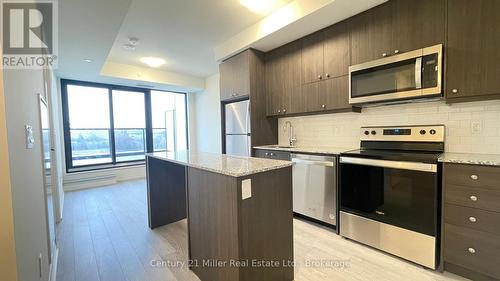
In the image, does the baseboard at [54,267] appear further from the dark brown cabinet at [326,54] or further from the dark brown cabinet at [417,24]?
the dark brown cabinet at [417,24]

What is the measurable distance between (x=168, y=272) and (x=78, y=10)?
2669mm

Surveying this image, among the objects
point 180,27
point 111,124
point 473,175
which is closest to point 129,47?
point 180,27

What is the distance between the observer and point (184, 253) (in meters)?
2.27

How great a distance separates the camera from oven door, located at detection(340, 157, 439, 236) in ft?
6.19

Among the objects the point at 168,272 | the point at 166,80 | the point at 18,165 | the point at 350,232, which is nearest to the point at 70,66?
the point at 166,80

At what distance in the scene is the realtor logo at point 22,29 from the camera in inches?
43.1

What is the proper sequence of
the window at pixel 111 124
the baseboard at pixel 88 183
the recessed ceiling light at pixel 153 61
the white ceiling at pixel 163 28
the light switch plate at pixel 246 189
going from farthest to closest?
the window at pixel 111 124 → the baseboard at pixel 88 183 → the recessed ceiling light at pixel 153 61 → the white ceiling at pixel 163 28 → the light switch plate at pixel 246 189

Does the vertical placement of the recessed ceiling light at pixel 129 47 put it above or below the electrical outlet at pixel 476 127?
above

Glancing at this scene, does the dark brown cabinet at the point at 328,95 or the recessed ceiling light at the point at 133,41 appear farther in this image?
the recessed ceiling light at the point at 133,41

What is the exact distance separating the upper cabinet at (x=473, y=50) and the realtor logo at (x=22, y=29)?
10.1 ft

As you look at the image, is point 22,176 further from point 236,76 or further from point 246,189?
point 236,76

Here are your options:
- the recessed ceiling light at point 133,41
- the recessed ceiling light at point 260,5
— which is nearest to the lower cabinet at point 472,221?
the recessed ceiling light at point 260,5

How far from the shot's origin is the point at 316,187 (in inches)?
109

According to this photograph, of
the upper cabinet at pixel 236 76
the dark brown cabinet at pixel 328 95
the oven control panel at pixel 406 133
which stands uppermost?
the upper cabinet at pixel 236 76
